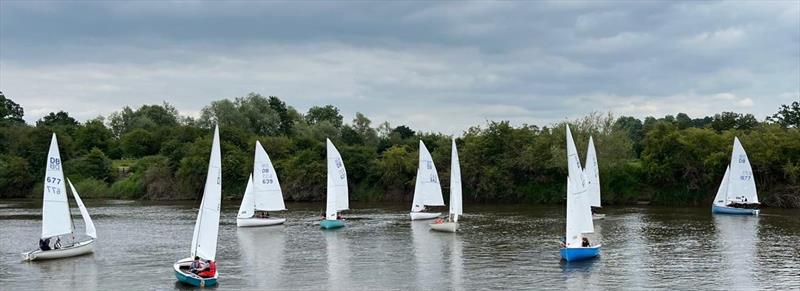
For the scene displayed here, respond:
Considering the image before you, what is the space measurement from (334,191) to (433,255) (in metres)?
18.8

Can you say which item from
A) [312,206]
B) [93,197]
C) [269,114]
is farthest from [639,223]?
[269,114]

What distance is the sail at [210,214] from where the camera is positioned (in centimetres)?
3119

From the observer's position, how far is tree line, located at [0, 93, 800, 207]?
275ft

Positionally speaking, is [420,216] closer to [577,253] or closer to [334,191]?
[334,191]

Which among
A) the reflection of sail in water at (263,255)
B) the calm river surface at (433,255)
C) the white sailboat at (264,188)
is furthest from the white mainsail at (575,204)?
the white sailboat at (264,188)

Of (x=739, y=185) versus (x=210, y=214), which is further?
(x=739, y=185)

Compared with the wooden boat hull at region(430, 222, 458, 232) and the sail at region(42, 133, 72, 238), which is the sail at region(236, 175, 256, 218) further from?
the sail at region(42, 133, 72, 238)

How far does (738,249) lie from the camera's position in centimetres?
4269

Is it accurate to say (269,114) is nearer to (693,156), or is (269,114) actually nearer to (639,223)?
(693,156)

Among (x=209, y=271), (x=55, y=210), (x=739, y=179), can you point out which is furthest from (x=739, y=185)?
(x=55, y=210)

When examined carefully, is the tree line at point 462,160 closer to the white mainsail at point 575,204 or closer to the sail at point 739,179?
the sail at point 739,179

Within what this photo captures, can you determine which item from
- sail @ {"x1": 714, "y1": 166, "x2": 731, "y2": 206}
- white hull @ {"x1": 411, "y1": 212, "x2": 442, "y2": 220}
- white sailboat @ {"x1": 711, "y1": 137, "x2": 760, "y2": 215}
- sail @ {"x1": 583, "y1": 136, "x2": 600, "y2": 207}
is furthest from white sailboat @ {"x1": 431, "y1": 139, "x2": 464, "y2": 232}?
sail @ {"x1": 714, "y1": 166, "x2": 731, "y2": 206}

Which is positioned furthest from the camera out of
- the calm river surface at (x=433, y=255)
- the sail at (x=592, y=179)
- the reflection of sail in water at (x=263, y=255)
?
the sail at (x=592, y=179)

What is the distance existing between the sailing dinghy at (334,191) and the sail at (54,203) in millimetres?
19591
